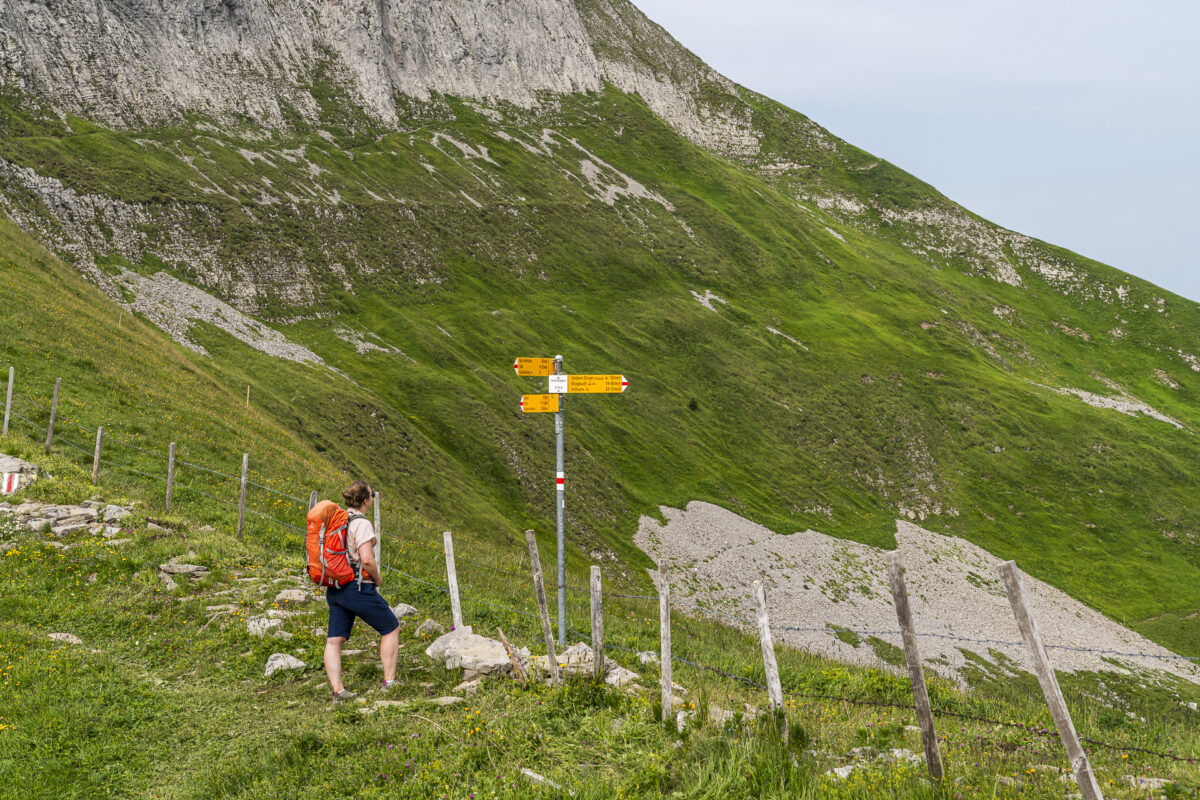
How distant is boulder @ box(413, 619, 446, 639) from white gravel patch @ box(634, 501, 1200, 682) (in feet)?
95.4

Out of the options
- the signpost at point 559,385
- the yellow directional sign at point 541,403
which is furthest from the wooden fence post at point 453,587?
the yellow directional sign at point 541,403

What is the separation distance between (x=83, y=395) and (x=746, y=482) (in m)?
55.3

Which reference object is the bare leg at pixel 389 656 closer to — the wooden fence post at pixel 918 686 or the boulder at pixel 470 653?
the boulder at pixel 470 653

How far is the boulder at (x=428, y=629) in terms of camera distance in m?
12.3

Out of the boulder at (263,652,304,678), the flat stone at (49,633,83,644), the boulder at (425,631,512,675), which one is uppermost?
the boulder at (425,631,512,675)

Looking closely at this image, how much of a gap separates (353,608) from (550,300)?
8084 centimetres

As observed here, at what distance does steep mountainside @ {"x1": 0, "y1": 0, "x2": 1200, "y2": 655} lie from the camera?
59000 mm

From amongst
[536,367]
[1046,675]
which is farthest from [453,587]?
[1046,675]

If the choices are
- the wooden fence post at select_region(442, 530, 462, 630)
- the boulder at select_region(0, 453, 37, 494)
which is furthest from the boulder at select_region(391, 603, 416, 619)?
the boulder at select_region(0, 453, 37, 494)

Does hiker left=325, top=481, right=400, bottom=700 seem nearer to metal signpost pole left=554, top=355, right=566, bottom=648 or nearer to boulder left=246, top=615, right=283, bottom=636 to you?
boulder left=246, top=615, right=283, bottom=636

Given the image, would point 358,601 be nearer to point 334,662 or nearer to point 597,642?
point 334,662

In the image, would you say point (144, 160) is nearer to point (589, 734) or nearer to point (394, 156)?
point (394, 156)

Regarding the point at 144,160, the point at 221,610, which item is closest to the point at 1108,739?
the point at 221,610

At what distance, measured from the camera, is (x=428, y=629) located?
12.4 m
